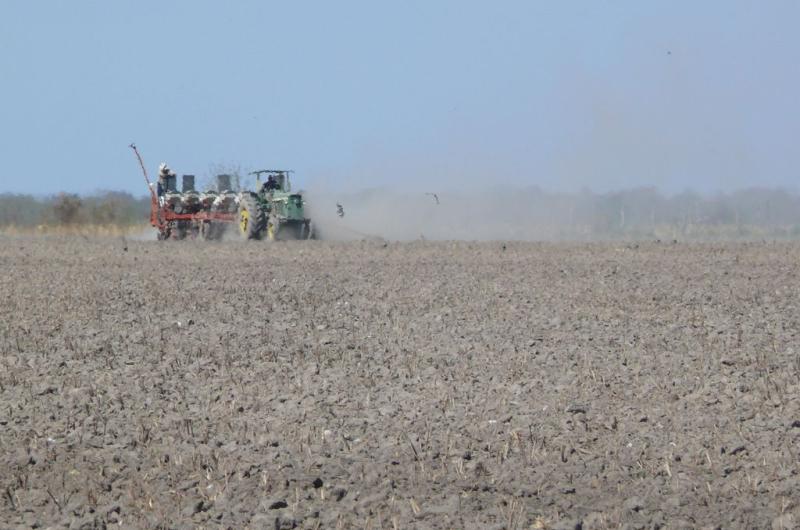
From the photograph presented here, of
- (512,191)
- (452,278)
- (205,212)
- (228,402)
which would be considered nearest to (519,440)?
(228,402)

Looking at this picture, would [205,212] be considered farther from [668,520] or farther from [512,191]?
[668,520]

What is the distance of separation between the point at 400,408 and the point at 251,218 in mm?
24611

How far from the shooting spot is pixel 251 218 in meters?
34.2

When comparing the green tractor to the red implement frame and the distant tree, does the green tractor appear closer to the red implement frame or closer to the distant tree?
the red implement frame

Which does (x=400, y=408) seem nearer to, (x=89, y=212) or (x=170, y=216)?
(x=170, y=216)

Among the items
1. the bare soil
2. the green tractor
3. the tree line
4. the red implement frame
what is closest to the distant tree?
the tree line

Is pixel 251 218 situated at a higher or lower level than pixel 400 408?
higher

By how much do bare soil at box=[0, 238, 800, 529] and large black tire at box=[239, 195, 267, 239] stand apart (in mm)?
15925

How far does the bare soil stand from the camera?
761 cm

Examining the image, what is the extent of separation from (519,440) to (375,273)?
42.1ft

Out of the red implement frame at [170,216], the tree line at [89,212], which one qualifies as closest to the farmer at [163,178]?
the red implement frame at [170,216]

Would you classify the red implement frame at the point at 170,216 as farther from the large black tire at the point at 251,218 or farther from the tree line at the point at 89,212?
the tree line at the point at 89,212

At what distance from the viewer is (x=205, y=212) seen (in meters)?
37.7

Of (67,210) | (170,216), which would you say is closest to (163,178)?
(170,216)
